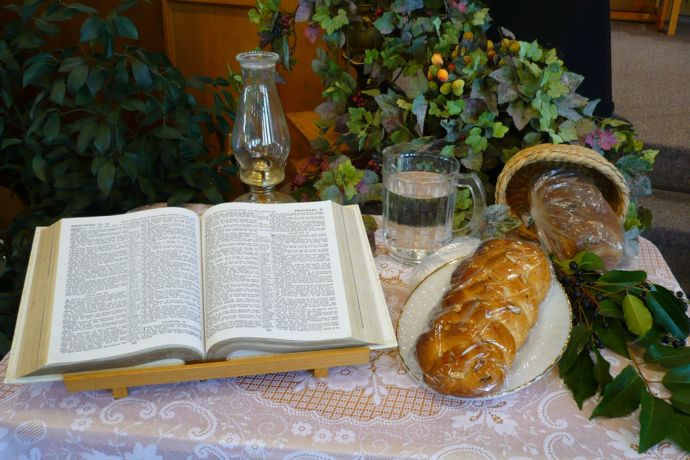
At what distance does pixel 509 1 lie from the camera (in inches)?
57.9

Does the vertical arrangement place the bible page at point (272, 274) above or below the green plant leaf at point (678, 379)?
above

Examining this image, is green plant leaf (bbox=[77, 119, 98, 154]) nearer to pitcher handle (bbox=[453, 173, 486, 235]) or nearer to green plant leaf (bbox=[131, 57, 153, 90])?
green plant leaf (bbox=[131, 57, 153, 90])

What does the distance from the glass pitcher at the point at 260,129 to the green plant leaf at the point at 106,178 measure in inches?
13.7

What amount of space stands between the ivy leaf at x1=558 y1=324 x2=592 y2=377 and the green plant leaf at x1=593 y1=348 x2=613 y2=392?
0.03m

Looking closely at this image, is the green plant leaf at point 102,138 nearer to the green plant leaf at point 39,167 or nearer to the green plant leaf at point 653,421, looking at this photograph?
the green plant leaf at point 39,167

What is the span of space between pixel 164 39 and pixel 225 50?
0.91ft

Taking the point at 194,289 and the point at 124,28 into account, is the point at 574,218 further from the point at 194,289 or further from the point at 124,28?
the point at 124,28

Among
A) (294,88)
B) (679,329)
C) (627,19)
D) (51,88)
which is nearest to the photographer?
(679,329)

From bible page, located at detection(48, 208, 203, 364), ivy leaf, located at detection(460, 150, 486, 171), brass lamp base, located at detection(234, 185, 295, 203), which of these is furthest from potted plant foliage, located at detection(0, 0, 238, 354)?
ivy leaf, located at detection(460, 150, 486, 171)

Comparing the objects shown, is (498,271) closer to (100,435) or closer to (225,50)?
(100,435)

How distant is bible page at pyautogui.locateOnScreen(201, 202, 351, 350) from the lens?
688 millimetres

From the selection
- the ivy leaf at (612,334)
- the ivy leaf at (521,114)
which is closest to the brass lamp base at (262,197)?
the ivy leaf at (521,114)

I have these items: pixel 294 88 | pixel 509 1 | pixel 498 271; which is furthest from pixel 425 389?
pixel 294 88

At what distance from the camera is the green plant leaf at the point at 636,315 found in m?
0.74
